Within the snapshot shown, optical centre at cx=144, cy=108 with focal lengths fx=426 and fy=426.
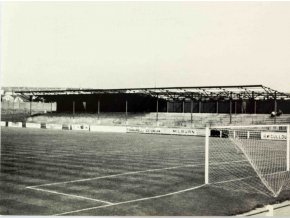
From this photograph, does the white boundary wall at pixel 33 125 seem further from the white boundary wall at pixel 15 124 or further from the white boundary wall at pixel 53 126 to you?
the white boundary wall at pixel 53 126

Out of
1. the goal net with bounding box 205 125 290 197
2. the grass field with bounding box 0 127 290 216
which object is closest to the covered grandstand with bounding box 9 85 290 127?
the goal net with bounding box 205 125 290 197

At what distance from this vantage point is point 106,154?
2216 cm

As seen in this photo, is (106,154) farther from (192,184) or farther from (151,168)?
(192,184)

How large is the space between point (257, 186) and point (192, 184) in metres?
2.00

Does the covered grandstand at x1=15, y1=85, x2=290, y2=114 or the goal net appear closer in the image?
the goal net

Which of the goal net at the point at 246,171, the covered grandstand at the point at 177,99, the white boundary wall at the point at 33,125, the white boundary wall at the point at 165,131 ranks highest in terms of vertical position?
the covered grandstand at the point at 177,99

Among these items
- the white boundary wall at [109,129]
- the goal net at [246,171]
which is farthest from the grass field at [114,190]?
the white boundary wall at [109,129]

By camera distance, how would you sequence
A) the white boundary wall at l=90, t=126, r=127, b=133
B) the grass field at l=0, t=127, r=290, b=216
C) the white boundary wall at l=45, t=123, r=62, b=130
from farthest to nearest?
1. the white boundary wall at l=45, t=123, r=62, b=130
2. the white boundary wall at l=90, t=126, r=127, b=133
3. the grass field at l=0, t=127, r=290, b=216

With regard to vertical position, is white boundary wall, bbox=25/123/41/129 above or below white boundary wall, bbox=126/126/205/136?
below

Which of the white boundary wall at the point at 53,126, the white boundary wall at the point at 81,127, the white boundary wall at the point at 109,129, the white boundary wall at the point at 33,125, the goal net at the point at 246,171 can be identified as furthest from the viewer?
the white boundary wall at the point at 33,125

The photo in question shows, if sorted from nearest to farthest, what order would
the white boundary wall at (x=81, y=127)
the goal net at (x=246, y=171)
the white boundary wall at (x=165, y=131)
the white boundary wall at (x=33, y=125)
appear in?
1. the goal net at (x=246, y=171)
2. the white boundary wall at (x=165, y=131)
3. the white boundary wall at (x=81, y=127)
4. the white boundary wall at (x=33, y=125)

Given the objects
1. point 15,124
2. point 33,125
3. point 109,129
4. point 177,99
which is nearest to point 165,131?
point 109,129

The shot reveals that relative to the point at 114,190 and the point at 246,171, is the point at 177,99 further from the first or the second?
the point at 114,190

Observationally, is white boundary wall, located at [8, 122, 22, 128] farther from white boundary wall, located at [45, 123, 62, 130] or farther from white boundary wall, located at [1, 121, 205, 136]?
white boundary wall, located at [45, 123, 62, 130]
